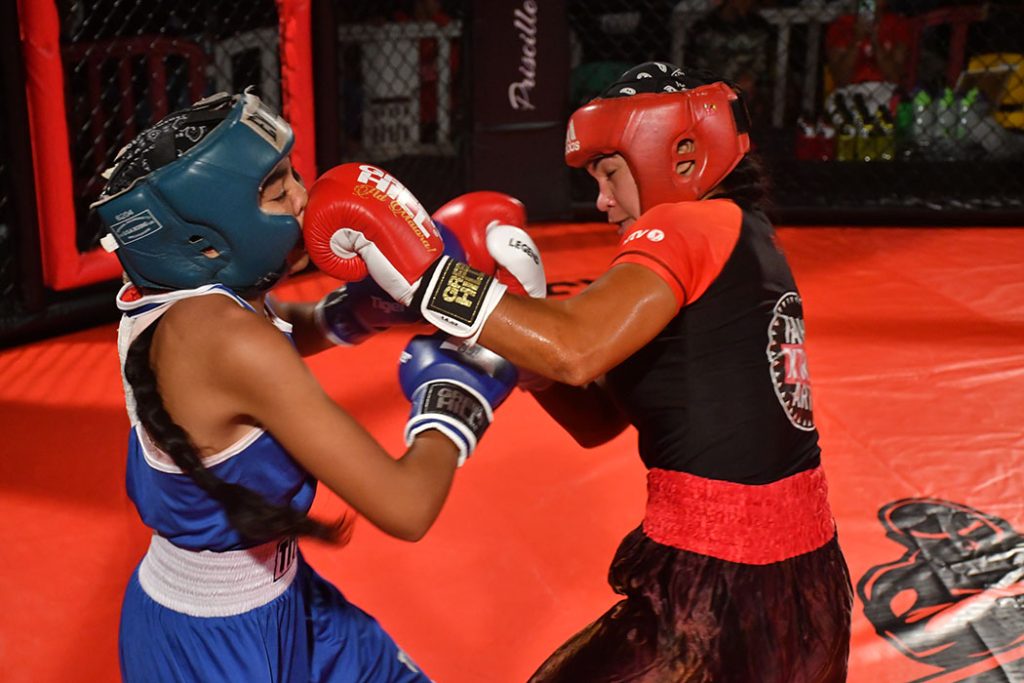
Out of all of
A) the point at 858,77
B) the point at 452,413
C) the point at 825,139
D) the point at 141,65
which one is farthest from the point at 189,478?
the point at 858,77

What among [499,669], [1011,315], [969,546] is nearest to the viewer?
[499,669]

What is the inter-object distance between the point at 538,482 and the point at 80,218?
2853mm

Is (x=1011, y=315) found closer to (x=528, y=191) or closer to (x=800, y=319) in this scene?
(x=528, y=191)

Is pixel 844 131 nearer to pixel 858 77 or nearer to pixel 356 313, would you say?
pixel 858 77

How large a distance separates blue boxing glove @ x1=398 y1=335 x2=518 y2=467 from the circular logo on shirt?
36 cm

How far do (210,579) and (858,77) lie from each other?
5718 millimetres

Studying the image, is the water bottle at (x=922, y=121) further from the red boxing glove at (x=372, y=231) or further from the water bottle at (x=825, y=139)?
the red boxing glove at (x=372, y=231)

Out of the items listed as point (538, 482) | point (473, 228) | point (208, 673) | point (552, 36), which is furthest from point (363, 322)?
point (552, 36)

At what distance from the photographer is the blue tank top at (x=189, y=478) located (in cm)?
132

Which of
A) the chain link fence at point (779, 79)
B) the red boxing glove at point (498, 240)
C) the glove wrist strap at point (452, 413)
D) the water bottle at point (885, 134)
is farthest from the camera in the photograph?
the water bottle at point (885, 134)

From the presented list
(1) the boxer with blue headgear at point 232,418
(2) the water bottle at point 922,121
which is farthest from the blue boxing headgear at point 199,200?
(2) the water bottle at point 922,121

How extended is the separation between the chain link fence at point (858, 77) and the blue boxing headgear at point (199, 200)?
4.80 m

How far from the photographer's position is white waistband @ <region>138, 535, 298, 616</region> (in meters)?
1.39

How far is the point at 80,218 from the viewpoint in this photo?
4.60m
